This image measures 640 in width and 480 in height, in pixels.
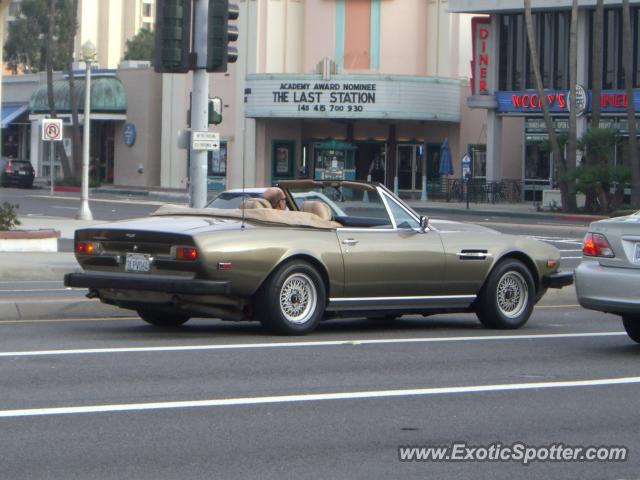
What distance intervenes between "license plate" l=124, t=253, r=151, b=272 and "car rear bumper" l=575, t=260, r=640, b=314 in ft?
13.1

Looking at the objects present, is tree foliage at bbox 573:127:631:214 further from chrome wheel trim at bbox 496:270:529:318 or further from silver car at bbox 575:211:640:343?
silver car at bbox 575:211:640:343

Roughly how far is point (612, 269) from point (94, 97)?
54898 mm

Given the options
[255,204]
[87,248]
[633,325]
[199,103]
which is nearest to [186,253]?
[87,248]

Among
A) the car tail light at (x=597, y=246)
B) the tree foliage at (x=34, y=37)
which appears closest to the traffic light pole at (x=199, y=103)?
the car tail light at (x=597, y=246)

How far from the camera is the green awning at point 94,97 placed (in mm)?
63781

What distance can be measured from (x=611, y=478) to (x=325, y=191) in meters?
6.73

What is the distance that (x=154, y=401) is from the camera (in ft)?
27.7

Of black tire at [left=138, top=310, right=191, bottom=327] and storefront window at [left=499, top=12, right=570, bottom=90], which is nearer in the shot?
black tire at [left=138, top=310, right=191, bottom=327]

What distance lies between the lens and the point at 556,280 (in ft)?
44.4

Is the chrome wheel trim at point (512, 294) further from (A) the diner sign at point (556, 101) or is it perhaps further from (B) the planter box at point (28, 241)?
(A) the diner sign at point (556, 101)

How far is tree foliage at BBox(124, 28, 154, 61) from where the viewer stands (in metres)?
98.8

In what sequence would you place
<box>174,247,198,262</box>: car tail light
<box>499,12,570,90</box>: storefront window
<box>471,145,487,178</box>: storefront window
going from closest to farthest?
1. <box>174,247,198,262</box>: car tail light
2. <box>499,12,570,90</box>: storefront window
3. <box>471,145,487,178</box>: storefront window

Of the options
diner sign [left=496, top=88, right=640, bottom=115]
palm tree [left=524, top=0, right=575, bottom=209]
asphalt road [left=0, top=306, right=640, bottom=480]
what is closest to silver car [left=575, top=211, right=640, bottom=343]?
asphalt road [left=0, top=306, right=640, bottom=480]

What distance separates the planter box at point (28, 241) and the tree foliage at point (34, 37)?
61.8 meters
